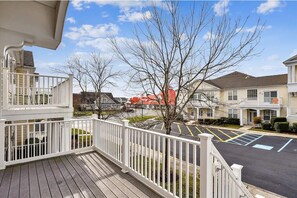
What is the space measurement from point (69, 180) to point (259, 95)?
21.2m

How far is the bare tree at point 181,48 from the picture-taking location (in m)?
4.70

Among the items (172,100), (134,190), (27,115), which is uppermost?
(172,100)

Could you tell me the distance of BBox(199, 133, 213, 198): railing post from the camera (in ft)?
6.35

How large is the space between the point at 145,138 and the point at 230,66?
3574 millimetres

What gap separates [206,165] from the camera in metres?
1.94

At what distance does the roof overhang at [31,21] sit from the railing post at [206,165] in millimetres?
2685

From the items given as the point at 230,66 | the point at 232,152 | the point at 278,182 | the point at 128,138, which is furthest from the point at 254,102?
the point at 128,138

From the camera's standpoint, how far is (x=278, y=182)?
19.3 feet

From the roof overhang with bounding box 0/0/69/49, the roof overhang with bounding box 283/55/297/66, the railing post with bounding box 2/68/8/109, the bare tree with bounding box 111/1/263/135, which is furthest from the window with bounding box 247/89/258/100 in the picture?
the railing post with bounding box 2/68/8/109

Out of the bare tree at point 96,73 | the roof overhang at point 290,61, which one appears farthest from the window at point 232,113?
the bare tree at point 96,73

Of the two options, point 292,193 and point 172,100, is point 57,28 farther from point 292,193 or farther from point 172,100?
point 292,193

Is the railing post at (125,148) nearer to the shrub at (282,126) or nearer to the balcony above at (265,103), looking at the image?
the shrub at (282,126)

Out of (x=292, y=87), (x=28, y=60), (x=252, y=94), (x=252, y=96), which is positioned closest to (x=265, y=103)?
(x=252, y=96)

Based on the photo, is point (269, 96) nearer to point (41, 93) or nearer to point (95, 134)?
point (95, 134)
